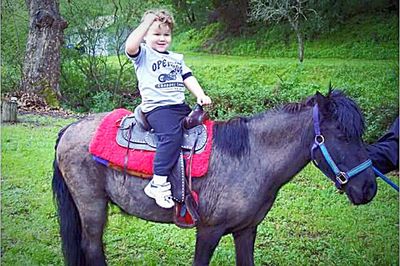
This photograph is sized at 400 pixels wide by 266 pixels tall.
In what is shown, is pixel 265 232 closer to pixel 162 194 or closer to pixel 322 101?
pixel 162 194

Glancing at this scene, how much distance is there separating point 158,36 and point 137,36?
17 cm

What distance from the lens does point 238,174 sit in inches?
122

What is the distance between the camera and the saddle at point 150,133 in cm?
317

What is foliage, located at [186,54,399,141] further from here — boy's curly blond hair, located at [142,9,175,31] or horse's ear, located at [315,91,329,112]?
horse's ear, located at [315,91,329,112]

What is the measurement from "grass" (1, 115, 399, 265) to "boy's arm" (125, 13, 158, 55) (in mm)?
1978

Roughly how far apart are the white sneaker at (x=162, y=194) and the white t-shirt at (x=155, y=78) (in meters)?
0.48

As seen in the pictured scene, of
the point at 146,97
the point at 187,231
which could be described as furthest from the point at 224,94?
the point at 146,97

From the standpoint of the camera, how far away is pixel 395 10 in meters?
21.5

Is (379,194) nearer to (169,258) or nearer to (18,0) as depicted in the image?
(169,258)

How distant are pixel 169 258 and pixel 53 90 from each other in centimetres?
920

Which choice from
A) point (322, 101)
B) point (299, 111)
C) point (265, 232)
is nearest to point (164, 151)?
point (299, 111)

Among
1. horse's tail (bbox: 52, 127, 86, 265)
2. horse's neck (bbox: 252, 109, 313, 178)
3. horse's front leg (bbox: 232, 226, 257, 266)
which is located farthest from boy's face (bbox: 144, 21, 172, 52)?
horse's front leg (bbox: 232, 226, 257, 266)

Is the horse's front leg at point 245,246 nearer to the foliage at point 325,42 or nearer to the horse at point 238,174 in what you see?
the horse at point 238,174

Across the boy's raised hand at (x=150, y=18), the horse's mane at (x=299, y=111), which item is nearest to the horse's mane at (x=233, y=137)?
the horse's mane at (x=299, y=111)
